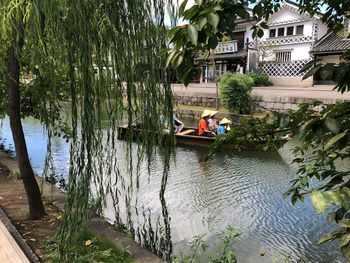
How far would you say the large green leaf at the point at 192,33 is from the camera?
3.13ft

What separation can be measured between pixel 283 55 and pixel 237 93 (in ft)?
33.1

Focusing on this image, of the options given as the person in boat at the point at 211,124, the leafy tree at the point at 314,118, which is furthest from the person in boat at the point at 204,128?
the leafy tree at the point at 314,118

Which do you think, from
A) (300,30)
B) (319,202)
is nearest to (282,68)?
(300,30)

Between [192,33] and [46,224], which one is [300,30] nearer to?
[46,224]

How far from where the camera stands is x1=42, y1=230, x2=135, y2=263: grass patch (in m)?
2.43

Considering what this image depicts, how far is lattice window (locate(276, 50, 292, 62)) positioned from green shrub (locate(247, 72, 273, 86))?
135 cm

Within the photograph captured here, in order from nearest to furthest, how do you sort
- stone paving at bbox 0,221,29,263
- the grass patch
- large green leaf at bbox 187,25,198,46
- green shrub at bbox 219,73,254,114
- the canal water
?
1. large green leaf at bbox 187,25,198,46
2. stone paving at bbox 0,221,29,263
3. the grass patch
4. the canal water
5. green shrub at bbox 219,73,254,114

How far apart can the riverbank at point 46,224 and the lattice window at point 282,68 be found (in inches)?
755

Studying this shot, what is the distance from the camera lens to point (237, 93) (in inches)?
510

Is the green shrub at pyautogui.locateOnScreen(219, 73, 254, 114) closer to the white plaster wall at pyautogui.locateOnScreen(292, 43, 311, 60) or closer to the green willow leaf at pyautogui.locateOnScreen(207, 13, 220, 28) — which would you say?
the white plaster wall at pyautogui.locateOnScreen(292, 43, 311, 60)

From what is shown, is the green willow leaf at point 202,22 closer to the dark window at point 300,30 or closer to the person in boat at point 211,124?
the person in boat at point 211,124

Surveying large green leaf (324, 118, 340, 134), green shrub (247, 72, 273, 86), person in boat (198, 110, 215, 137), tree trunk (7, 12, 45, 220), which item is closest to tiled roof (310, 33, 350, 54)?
green shrub (247, 72, 273, 86)

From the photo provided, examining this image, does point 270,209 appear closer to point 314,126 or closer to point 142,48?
point 142,48

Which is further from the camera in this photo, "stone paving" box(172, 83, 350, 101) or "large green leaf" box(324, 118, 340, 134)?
"stone paving" box(172, 83, 350, 101)
